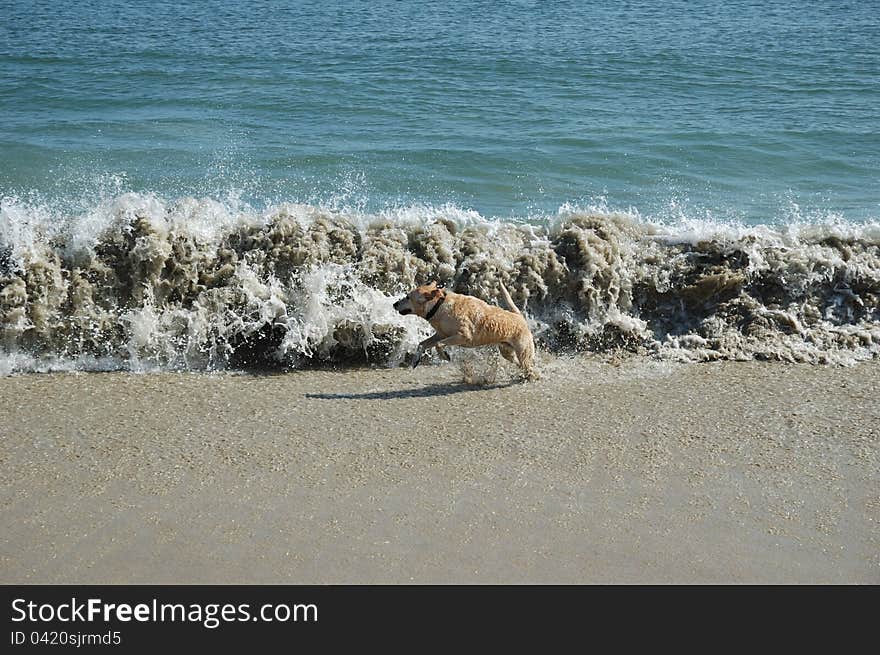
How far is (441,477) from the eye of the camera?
5.44 m

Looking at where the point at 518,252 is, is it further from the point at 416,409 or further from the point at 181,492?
the point at 181,492

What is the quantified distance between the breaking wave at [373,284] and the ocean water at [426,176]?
0.02 m

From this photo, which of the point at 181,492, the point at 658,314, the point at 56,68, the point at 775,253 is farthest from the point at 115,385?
the point at 56,68

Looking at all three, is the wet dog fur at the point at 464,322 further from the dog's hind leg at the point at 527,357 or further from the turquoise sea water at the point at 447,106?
the turquoise sea water at the point at 447,106

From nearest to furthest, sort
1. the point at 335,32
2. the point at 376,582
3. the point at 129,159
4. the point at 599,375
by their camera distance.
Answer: the point at 376,582
the point at 599,375
the point at 129,159
the point at 335,32

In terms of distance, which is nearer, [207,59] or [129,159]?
[129,159]

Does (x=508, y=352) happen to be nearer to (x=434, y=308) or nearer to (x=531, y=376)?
(x=531, y=376)

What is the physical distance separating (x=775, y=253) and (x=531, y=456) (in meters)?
4.08

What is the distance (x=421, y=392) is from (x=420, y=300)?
2.21 ft

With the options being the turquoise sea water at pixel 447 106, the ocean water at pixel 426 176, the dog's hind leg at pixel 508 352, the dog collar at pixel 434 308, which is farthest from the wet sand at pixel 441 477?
the turquoise sea water at pixel 447 106

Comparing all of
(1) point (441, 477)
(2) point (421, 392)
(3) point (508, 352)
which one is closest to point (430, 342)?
(2) point (421, 392)

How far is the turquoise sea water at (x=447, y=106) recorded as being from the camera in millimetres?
11469

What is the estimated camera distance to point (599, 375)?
714cm

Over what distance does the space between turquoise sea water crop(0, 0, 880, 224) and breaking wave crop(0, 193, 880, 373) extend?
198cm
